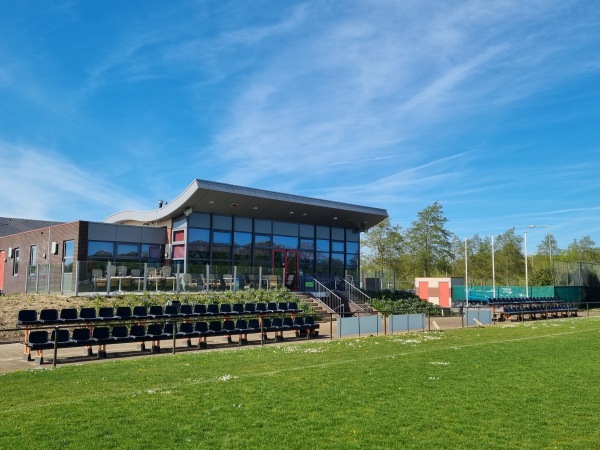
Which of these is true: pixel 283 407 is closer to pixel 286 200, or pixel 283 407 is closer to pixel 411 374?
pixel 411 374

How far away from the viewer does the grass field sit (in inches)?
249

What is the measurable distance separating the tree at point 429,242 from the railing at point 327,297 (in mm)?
25293

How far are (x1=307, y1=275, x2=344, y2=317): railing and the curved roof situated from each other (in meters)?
4.54

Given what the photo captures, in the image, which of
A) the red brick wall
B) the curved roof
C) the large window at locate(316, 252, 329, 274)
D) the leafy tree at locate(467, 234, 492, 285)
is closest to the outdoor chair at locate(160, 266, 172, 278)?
the curved roof

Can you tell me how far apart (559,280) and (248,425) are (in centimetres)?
4928

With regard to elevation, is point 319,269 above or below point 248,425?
above

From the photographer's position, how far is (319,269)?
3438 centimetres

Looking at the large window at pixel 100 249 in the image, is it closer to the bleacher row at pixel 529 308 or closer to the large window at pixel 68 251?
the large window at pixel 68 251

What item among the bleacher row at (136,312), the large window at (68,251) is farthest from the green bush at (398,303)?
the large window at (68,251)

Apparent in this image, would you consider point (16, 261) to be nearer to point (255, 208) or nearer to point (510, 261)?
point (255, 208)

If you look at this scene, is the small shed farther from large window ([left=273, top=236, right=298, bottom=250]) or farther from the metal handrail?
large window ([left=273, top=236, right=298, bottom=250])

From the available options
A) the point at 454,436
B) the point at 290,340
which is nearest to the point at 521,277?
the point at 290,340

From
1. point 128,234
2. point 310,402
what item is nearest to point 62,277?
point 128,234

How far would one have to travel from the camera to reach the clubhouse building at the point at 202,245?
23.4 meters
